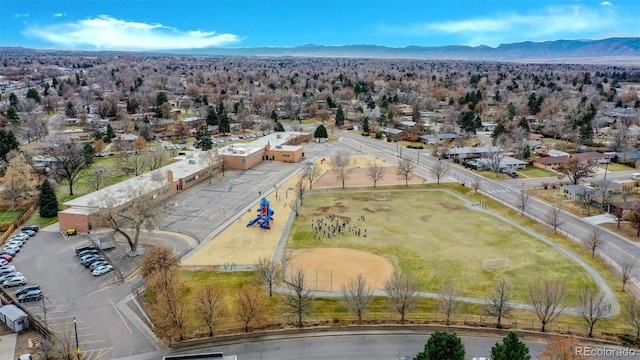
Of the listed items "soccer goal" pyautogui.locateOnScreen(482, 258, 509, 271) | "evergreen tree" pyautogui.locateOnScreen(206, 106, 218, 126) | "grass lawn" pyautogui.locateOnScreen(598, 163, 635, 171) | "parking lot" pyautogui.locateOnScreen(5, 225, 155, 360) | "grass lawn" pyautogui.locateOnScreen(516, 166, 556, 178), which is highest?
"evergreen tree" pyautogui.locateOnScreen(206, 106, 218, 126)

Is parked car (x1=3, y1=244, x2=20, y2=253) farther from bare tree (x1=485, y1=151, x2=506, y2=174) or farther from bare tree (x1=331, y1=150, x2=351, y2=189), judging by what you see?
bare tree (x1=485, y1=151, x2=506, y2=174)

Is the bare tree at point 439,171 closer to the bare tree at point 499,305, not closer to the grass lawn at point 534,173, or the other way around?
the grass lawn at point 534,173

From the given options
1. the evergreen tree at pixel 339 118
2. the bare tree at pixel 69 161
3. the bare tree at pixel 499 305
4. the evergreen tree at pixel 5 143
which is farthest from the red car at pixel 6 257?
the evergreen tree at pixel 339 118

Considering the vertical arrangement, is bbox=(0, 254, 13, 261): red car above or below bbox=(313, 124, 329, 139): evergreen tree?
below

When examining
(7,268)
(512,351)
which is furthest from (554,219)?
(7,268)

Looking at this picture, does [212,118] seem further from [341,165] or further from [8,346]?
[8,346]

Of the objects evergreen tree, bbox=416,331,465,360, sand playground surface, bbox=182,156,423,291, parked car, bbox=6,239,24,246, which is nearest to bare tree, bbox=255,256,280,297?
sand playground surface, bbox=182,156,423,291
